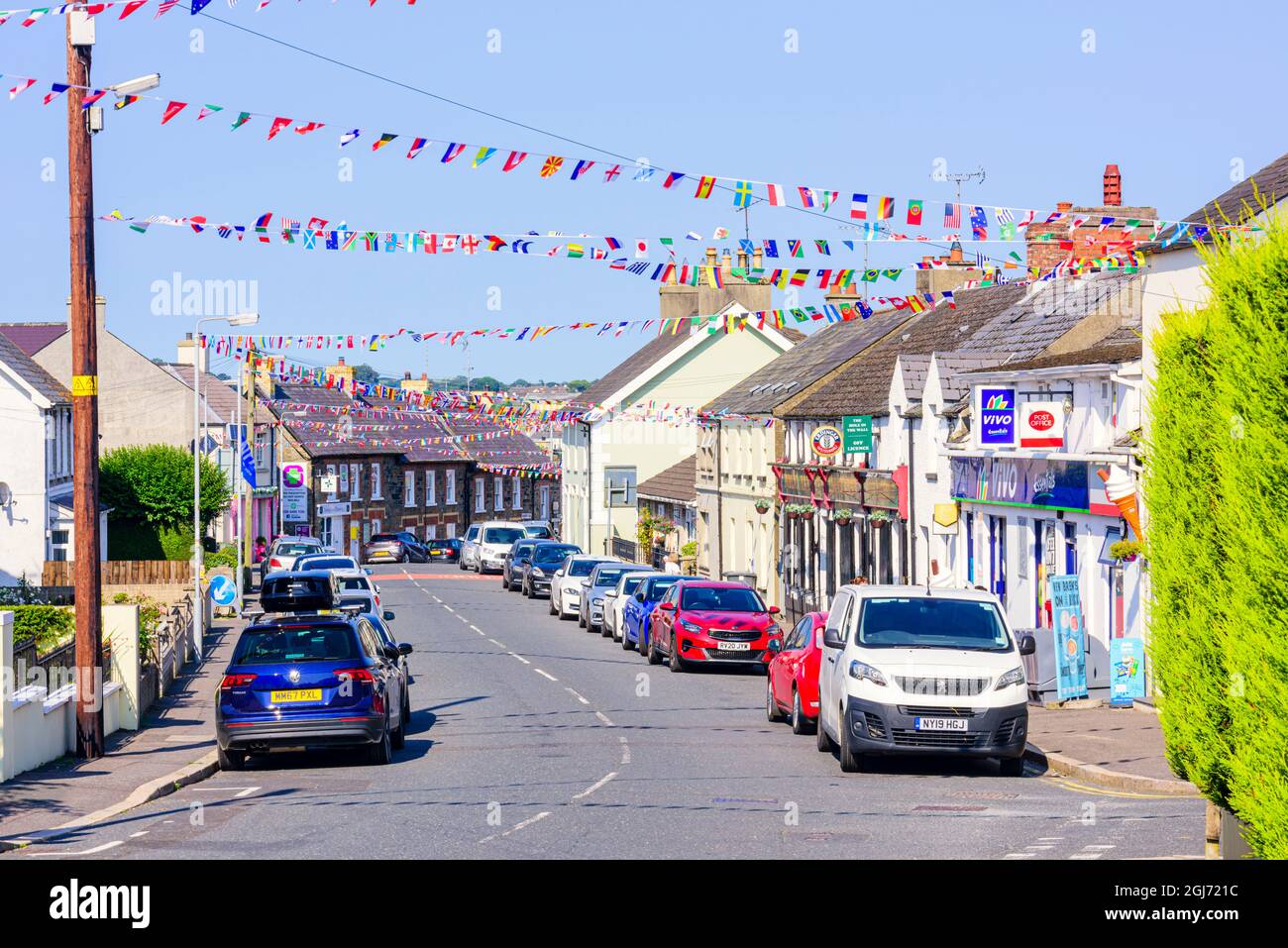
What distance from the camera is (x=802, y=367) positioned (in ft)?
173

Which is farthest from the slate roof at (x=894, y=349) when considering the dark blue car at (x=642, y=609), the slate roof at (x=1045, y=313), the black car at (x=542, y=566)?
the black car at (x=542, y=566)

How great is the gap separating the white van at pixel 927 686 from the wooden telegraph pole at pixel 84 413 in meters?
7.87

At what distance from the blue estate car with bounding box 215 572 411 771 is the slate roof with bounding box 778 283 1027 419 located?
2299 centimetres

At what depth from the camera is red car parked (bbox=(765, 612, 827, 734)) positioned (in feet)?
64.4

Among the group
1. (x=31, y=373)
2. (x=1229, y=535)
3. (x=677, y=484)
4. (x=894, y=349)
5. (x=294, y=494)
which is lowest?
(x=1229, y=535)

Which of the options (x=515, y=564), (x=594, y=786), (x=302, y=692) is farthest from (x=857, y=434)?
(x=594, y=786)

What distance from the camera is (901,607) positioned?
1759 centimetres

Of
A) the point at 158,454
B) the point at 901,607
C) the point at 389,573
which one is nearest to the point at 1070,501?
the point at 901,607

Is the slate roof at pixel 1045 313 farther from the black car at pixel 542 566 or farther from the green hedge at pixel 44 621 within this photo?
the black car at pixel 542 566

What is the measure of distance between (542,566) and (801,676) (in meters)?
32.1

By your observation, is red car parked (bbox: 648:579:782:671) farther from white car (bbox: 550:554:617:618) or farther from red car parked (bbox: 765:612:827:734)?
white car (bbox: 550:554:617:618)

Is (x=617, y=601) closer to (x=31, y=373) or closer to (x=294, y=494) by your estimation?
(x=31, y=373)
